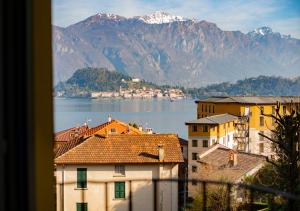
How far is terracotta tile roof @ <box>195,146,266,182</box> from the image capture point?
49.1ft

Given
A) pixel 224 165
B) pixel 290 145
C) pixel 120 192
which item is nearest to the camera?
pixel 290 145

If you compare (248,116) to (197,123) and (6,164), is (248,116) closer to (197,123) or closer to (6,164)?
(197,123)

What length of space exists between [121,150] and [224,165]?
3.69 meters

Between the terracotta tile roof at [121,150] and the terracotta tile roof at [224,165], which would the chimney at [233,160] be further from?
the terracotta tile roof at [121,150]

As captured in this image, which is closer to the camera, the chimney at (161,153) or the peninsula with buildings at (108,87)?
the chimney at (161,153)

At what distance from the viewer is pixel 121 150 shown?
15195 mm

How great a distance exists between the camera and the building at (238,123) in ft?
81.7

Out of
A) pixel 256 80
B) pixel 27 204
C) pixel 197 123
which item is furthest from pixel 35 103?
pixel 256 80

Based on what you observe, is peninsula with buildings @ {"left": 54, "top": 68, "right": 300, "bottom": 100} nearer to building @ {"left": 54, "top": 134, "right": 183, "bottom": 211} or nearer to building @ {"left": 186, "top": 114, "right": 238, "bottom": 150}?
building @ {"left": 186, "top": 114, "right": 238, "bottom": 150}

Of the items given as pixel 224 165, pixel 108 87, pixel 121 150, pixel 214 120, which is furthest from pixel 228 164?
pixel 108 87

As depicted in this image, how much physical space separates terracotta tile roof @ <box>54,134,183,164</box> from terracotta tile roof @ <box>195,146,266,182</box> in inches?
57.7

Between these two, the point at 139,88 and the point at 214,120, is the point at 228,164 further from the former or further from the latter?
the point at 139,88

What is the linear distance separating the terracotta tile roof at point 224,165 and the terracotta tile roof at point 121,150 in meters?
1.47

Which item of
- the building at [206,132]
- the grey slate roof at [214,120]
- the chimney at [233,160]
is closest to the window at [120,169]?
the chimney at [233,160]
